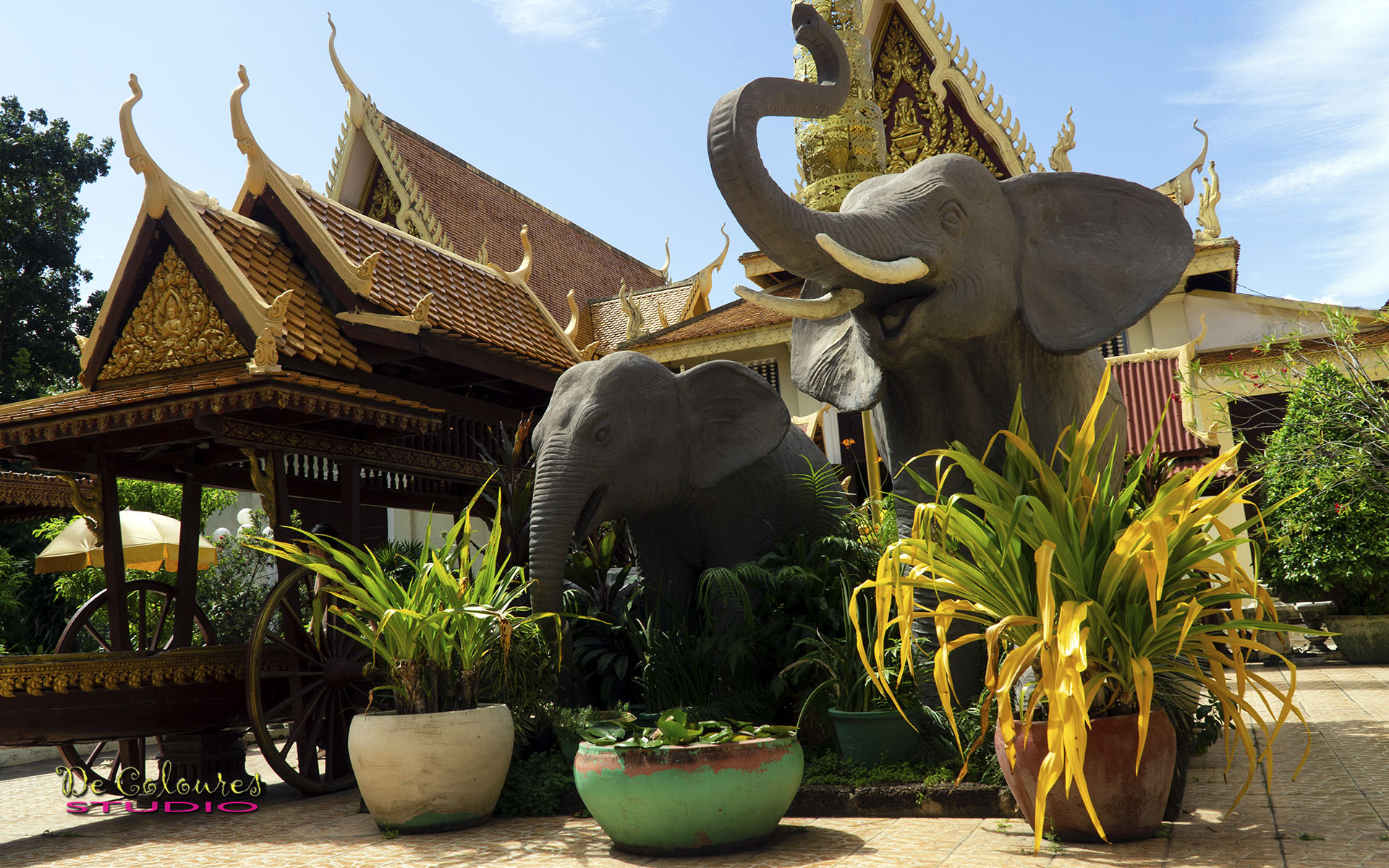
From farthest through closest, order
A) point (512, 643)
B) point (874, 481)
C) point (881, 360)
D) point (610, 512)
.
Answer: point (874, 481), point (610, 512), point (512, 643), point (881, 360)

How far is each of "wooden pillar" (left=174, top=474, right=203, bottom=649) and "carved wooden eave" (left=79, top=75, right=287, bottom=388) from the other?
1.07m

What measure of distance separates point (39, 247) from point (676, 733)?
75.2 ft

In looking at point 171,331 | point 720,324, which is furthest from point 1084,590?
point 720,324

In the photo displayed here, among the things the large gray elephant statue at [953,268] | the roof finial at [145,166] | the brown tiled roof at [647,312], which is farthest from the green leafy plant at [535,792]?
the brown tiled roof at [647,312]

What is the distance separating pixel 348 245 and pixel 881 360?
4353mm

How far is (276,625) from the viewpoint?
11.6 metres

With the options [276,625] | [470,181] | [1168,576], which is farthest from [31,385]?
[1168,576]

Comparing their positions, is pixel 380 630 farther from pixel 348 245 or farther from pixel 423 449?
pixel 348 245

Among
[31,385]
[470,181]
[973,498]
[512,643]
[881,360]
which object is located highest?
[470,181]

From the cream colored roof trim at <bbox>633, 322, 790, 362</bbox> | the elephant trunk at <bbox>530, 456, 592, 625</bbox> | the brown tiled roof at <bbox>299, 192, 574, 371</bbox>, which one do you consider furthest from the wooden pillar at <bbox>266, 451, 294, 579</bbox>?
the cream colored roof trim at <bbox>633, 322, 790, 362</bbox>

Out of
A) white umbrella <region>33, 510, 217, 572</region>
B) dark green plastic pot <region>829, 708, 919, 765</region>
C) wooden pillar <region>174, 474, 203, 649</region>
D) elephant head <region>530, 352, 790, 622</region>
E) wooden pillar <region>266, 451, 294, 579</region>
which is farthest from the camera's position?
white umbrella <region>33, 510, 217, 572</region>

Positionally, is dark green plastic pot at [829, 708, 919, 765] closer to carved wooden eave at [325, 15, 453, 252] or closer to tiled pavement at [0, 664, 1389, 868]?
tiled pavement at [0, 664, 1389, 868]

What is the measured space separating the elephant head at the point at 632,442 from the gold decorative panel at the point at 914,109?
1118 cm

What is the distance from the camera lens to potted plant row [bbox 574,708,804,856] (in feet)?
12.6
